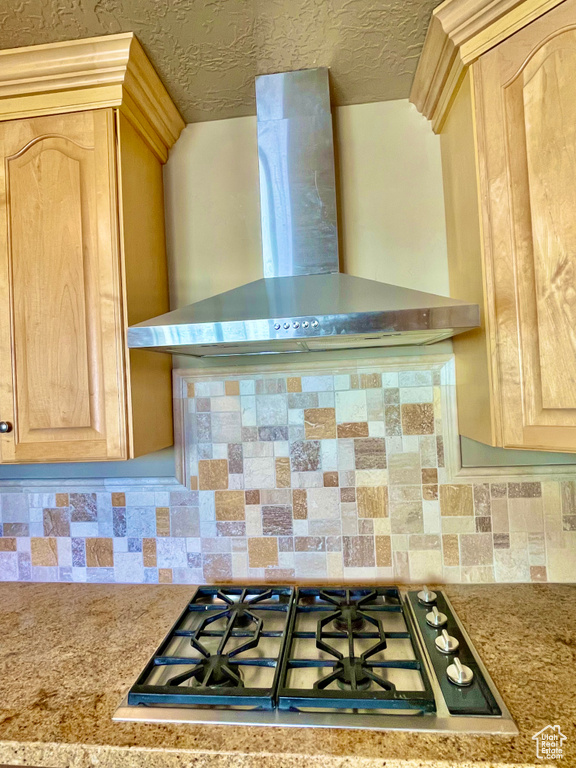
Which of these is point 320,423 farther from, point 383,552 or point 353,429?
point 383,552

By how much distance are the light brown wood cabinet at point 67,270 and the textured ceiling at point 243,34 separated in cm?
8

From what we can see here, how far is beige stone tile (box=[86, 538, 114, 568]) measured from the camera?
150cm

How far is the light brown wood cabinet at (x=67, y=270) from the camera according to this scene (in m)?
1.19

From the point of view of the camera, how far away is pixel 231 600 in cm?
132

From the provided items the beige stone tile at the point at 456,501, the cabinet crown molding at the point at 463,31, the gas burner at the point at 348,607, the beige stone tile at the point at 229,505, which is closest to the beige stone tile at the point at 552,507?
the beige stone tile at the point at 456,501

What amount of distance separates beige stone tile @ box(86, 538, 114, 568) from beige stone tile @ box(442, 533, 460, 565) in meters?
1.05

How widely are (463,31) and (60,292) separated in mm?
1158

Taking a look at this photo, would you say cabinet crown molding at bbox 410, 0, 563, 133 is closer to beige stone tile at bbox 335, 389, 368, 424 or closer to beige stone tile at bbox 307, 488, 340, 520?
beige stone tile at bbox 335, 389, 368, 424

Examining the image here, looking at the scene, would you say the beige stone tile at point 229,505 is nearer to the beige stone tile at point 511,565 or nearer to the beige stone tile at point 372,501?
the beige stone tile at point 372,501

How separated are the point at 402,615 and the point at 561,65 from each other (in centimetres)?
133

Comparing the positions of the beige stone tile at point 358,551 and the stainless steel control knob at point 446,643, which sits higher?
the beige stone tile at point 358,551

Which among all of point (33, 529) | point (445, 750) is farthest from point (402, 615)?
point (33, 529)

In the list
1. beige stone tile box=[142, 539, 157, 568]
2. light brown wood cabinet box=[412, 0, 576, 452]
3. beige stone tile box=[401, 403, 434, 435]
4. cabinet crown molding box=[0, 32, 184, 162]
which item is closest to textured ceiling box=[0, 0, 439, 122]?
cabinet crown molding box=[0, 32, 184, 162]

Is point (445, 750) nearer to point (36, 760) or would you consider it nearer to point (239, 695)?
point (239, 695)
